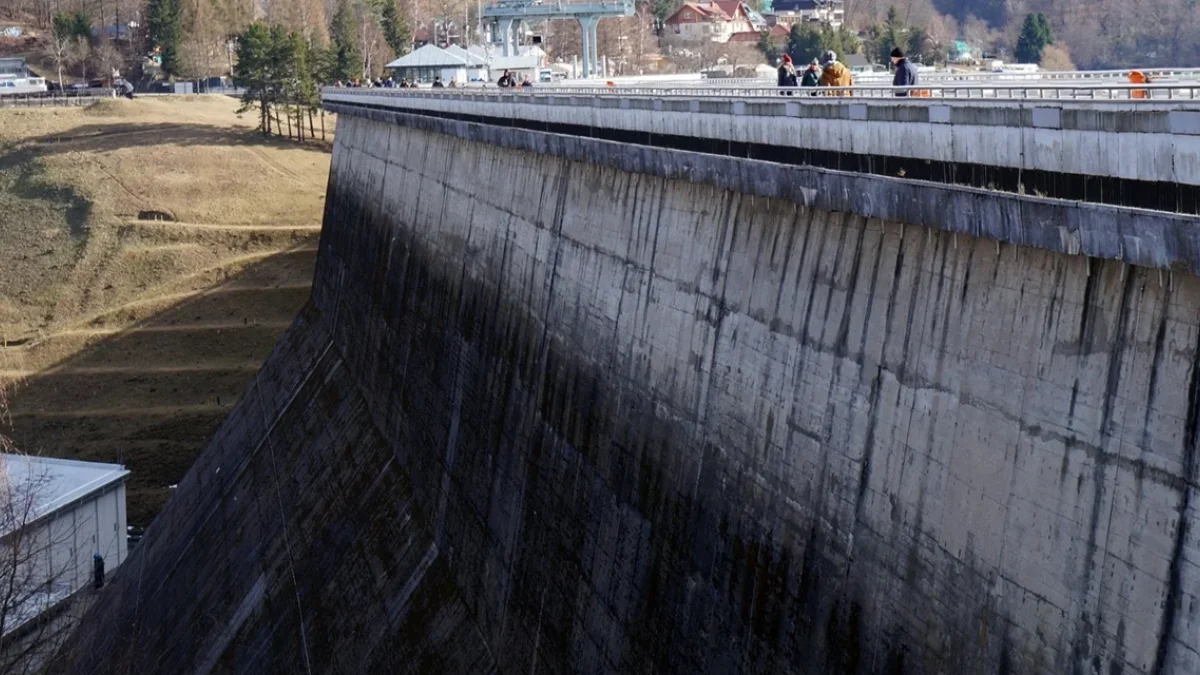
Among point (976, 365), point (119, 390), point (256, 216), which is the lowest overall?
point (119, 390)

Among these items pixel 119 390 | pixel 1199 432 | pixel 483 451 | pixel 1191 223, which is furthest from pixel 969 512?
pixel 119 390

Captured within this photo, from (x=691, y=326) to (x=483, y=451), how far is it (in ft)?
24.5

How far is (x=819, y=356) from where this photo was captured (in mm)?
11750

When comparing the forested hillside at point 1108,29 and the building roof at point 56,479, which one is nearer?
A: the building roof at point 56,479

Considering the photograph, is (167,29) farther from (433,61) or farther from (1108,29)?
(1108,29)

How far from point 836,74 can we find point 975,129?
571 cm

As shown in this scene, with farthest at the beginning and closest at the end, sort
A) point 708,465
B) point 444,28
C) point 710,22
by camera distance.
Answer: point 710,22 < point 444,28 < point 708,465

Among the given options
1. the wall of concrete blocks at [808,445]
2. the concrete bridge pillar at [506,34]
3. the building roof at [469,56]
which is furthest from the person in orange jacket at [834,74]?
the building roof at [469,56]

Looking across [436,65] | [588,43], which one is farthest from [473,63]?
[588,43]

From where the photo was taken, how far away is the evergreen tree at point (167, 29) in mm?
96375

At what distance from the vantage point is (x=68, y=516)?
1275 inches

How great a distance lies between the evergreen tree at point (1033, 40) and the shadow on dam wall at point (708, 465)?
79.8 ft

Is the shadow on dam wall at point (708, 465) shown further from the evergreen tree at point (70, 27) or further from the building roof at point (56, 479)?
the evergreen tree at point (70, 27)

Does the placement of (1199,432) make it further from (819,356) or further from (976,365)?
(819,356)
